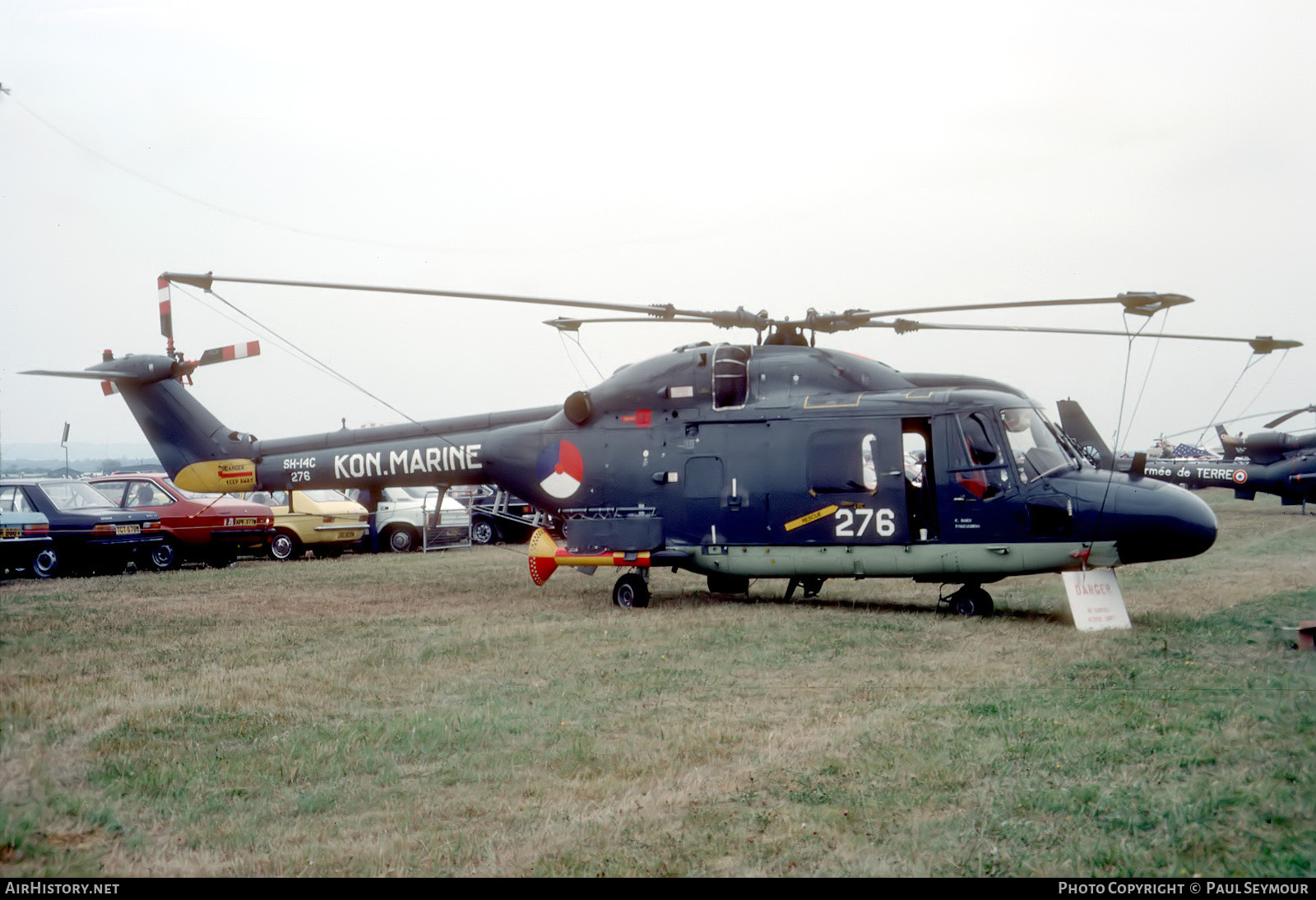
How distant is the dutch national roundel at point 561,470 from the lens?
12914 millimetres

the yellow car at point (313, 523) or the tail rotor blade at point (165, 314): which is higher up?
the tail rotor blade at point (165, 314)

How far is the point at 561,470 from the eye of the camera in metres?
13.0

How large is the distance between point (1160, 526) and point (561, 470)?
23.3 feet

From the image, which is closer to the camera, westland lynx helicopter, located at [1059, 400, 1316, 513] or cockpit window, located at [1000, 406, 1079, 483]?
cockpit window, located at [1000, 406, 1079, 483]

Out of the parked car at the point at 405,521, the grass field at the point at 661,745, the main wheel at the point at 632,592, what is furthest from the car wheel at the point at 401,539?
the grass field at the point at 661,745

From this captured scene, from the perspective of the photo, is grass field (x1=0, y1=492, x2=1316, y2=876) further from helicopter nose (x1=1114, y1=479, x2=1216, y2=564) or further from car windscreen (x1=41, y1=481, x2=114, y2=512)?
car windscreen (x1=41, y1=481, x2=114, y2=512)

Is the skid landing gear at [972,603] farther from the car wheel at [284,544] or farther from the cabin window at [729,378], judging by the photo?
the car wheel at [284,544]

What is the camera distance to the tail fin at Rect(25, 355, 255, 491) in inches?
598

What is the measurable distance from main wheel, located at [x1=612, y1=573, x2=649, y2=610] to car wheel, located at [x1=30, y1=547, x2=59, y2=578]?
910 centimetres

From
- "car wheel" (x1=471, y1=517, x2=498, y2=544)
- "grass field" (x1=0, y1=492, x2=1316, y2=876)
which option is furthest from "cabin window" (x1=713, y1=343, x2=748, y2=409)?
"car wheel" (x1=471, y1=517, x2=498, y2=544)

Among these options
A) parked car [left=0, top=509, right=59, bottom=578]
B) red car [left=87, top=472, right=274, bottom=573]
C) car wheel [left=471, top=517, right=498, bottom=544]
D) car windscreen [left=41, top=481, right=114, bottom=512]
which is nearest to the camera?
parked car [left=0, top=509, right=59, bottom=578]

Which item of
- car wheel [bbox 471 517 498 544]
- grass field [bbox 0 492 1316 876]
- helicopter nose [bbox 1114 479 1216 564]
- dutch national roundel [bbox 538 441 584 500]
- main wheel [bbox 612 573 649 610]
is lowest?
grass field [bbox 0 492 1316 876]

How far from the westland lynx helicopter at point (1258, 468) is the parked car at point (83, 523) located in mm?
22043
